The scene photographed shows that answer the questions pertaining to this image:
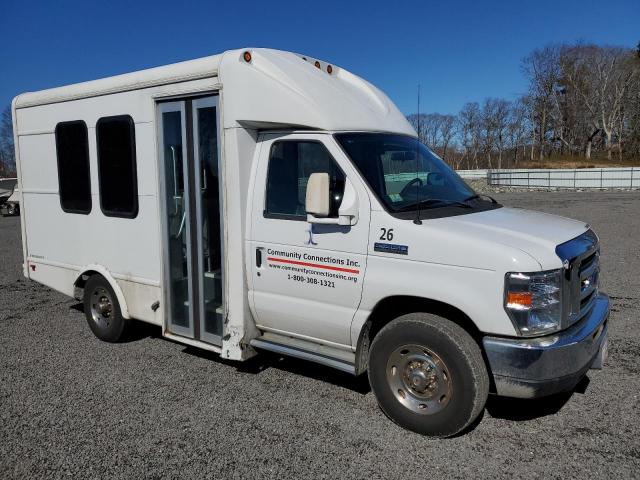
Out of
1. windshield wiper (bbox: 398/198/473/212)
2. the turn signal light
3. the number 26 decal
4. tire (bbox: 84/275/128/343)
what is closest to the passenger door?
the number 26 decal

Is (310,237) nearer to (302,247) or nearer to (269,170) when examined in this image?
(302,247)

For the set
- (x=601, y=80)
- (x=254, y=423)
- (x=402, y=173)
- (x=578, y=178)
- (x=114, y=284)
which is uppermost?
(x=601, y=80)

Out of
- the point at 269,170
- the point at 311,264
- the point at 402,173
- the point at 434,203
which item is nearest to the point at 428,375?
the point at 311,264

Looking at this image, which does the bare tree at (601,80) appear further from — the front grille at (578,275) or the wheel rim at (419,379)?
the wheel rim at (419,379)

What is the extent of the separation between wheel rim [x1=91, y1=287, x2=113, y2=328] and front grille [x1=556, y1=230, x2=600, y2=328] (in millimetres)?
4795

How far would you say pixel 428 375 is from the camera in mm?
3947

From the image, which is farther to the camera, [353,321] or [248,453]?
[353,321]

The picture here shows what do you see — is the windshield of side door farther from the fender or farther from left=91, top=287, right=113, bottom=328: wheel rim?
left=91, top=287, right=113, bottom=328: wheel rim

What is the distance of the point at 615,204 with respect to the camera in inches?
915

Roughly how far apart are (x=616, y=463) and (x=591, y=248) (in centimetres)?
153

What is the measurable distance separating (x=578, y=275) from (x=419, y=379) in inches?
53.5

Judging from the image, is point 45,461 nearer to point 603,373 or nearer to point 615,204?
point 603,373

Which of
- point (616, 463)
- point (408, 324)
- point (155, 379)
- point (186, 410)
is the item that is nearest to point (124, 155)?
point (155, 379)

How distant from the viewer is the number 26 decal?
3.97 meters
